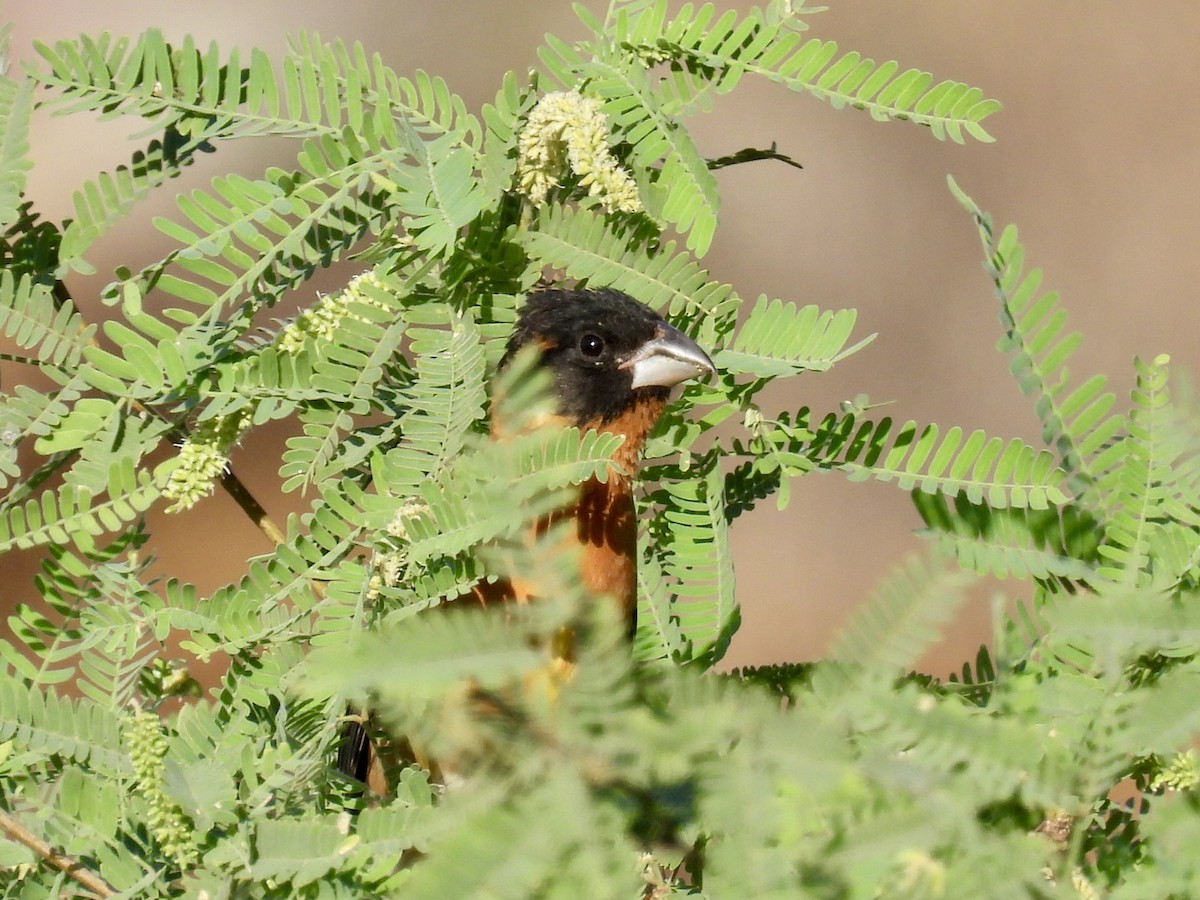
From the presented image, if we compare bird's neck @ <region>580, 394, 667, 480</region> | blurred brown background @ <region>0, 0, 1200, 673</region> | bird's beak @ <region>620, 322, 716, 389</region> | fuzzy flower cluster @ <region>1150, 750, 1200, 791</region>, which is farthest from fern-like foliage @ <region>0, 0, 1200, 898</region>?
blurred brown background @ <region>0, 0, 1200, 673</region>

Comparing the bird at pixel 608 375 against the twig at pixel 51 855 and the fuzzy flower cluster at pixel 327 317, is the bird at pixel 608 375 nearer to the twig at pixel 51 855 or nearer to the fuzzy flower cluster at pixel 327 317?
the fuzzy flower cluster at pixel 327 317

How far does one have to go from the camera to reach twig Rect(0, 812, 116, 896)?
41.1 inches

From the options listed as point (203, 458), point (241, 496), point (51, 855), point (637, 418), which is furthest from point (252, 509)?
point (637, 418)

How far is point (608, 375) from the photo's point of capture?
209cm

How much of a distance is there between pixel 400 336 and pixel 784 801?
614mm

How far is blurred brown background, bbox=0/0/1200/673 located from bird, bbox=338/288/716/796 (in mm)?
2690

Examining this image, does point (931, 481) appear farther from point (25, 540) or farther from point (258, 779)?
point (25, 540)

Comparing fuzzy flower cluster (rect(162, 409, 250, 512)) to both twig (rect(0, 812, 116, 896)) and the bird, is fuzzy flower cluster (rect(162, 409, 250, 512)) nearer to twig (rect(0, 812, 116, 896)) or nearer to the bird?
twig (rect(0, 812, 116, 896))

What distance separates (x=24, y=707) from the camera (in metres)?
1.08

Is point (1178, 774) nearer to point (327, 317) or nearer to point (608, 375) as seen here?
point (327, 317)

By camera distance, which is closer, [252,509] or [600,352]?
[252,509]

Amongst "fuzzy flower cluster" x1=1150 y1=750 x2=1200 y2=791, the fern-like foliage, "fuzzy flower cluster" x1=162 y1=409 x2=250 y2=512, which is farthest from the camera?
"fuzzy flower cluster" x1=162 y1=409 x2=250 y2=512

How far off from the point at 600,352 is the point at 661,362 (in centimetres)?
23

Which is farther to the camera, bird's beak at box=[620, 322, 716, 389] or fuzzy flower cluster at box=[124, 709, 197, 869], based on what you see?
bird's beak at box=[620, 322, 716, 389]
